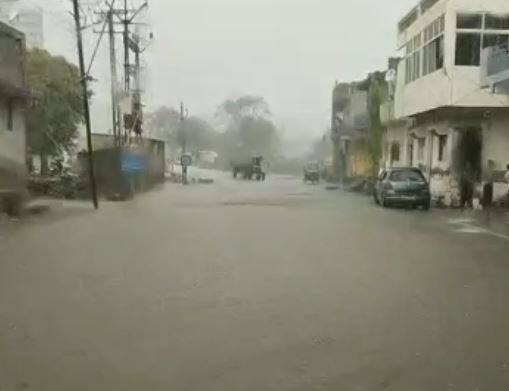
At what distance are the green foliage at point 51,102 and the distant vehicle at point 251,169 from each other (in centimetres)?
3145

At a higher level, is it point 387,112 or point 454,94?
point 454,94

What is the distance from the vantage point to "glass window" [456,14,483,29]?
95.0ft

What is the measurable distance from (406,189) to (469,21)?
259 inches

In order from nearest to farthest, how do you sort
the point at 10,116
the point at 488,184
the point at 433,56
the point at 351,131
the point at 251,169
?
the point at 488,184
the point at 433,56
the point at 10,116
the point at 351,131
the point at 251,169

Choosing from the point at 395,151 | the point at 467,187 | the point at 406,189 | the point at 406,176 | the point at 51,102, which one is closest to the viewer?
the point at 406,189

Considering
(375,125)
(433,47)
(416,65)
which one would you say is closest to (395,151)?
(375,125)

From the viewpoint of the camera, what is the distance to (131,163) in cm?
4219

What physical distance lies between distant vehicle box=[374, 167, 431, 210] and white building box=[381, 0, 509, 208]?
78.3 inches

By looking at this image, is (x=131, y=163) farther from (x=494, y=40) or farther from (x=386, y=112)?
(x=494, y=40)

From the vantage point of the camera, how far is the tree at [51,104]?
4272 centimetres

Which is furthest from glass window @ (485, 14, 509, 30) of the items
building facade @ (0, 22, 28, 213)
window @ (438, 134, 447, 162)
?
building facade @ (0, 22, 28, 213)

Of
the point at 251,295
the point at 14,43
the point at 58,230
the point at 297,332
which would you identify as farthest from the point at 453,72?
the point at 297,332

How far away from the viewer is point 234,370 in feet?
20.4

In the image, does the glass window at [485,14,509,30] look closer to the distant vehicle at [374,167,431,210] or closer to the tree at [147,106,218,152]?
the distant vehicle at [374,167,431,210]
